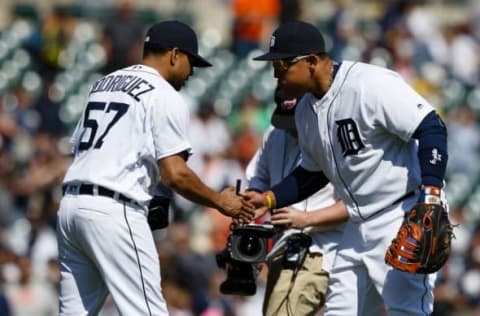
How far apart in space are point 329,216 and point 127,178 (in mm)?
1296

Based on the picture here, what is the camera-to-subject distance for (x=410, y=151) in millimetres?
7285

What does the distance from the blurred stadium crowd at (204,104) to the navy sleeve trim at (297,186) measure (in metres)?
3.94

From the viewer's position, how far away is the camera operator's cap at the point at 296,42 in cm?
727

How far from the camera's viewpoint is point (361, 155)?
23.7 feet

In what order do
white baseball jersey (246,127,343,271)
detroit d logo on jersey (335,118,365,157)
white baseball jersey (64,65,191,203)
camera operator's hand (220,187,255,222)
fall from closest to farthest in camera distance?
white baseball jersey (64,65,191,203) < detroit d logo on jersey (335,118,365,157) < camera operator's hand (220,187,255,222) < white baseball jersey (246,127,343,271)

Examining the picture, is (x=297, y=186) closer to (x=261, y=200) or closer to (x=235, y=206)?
(x=261, y=200)

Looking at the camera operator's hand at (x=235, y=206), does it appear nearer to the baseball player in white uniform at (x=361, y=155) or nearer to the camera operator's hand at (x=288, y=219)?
the camera operator's hand at (x=288, y=219)

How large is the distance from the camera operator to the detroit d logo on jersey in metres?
0.53

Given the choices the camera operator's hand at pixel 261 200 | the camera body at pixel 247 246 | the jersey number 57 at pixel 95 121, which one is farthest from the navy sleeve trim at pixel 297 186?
the jersey number 57 at pixel 95 121

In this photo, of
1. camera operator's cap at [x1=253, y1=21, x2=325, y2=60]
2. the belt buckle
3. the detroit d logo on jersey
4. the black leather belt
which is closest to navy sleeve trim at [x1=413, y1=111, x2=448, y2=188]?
the detroit d logo on jersey

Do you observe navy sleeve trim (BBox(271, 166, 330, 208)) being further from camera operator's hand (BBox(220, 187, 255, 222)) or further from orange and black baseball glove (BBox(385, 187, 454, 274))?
orange and black baseball glove (BBox(385, 187, 454, 274))

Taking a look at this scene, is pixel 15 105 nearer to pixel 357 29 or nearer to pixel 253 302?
pixel 253 302

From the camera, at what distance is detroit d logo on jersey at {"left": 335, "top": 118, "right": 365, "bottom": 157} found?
720cm

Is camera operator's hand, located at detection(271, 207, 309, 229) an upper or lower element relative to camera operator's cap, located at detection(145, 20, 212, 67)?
lower
